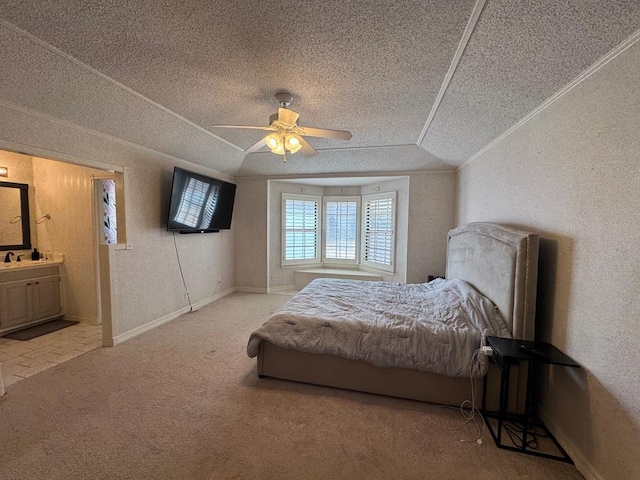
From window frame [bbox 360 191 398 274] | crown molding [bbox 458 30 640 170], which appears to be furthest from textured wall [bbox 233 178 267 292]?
crown molding [bbox 458 30 640 170]

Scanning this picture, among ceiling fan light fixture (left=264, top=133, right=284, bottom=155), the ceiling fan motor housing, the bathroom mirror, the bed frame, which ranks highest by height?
the ceiling fan motor housing

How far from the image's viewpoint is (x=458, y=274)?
3523 mm

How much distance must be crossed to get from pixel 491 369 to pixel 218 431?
6.74 feet

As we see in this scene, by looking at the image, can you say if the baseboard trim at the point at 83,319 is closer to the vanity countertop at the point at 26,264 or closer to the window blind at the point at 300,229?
the vanity countertop at the point at 26,264

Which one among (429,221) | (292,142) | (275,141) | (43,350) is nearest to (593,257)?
(292,142)

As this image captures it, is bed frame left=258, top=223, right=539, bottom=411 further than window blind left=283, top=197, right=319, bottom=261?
No

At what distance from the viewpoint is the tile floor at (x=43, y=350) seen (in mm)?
2682

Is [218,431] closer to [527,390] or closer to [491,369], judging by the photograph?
[491,369]

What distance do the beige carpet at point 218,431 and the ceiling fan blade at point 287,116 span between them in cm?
229

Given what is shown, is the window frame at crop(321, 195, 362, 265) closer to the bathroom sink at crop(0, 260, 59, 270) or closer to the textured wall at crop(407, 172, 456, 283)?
the textured wall at crop(407, 172, 456, 283)

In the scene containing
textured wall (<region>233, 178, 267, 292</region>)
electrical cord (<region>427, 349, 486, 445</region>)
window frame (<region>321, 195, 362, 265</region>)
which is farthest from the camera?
window frame (<region>321, 195, 362, 265</region>)

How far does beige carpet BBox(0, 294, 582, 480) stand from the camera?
1.64 m

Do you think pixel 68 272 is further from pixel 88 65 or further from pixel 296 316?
pixel 296 316

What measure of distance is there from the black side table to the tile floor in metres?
4.00
